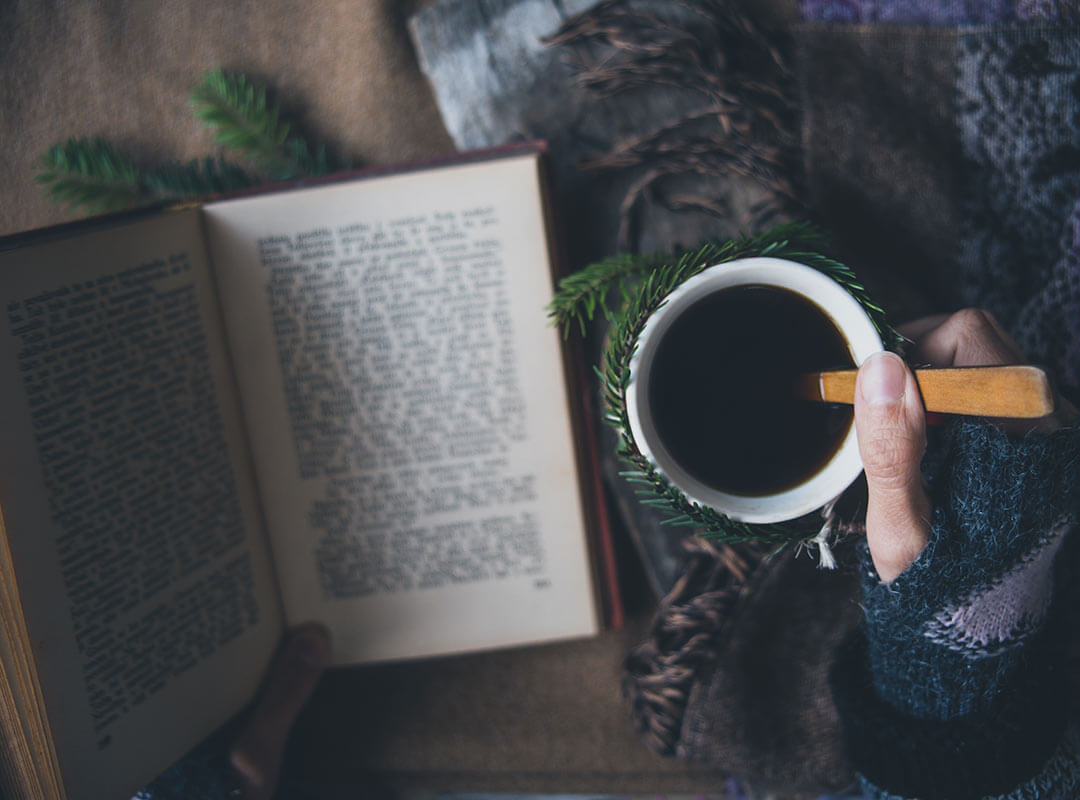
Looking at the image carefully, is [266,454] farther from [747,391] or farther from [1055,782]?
[1055,782]

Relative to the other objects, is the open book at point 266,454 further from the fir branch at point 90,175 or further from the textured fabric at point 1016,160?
the textured fabric at point 1016,160

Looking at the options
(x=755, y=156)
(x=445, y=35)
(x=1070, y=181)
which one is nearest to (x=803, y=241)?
(x=755, y=156)

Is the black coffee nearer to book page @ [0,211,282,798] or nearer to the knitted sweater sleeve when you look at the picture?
the knitted sweater sleeve

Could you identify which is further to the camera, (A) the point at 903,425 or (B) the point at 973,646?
(B) the point at 973,646

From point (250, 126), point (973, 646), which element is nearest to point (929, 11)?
point (973, 646)

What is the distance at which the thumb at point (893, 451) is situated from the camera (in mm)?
424

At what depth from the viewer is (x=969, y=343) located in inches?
21.2

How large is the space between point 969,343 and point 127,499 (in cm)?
73

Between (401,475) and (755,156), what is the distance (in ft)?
1.58

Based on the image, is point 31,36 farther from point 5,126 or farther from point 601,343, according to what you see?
point 601,343

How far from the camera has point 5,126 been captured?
2.57ft

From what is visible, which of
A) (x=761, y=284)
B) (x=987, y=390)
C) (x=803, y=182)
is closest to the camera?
(x=987, y=390)

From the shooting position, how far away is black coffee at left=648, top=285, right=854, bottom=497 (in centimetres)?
49

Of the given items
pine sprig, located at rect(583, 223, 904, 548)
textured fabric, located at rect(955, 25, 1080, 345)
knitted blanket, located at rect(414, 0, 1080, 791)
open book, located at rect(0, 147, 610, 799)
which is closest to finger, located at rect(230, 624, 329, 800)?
open book, located at rect(0, 147, 610, 799)
